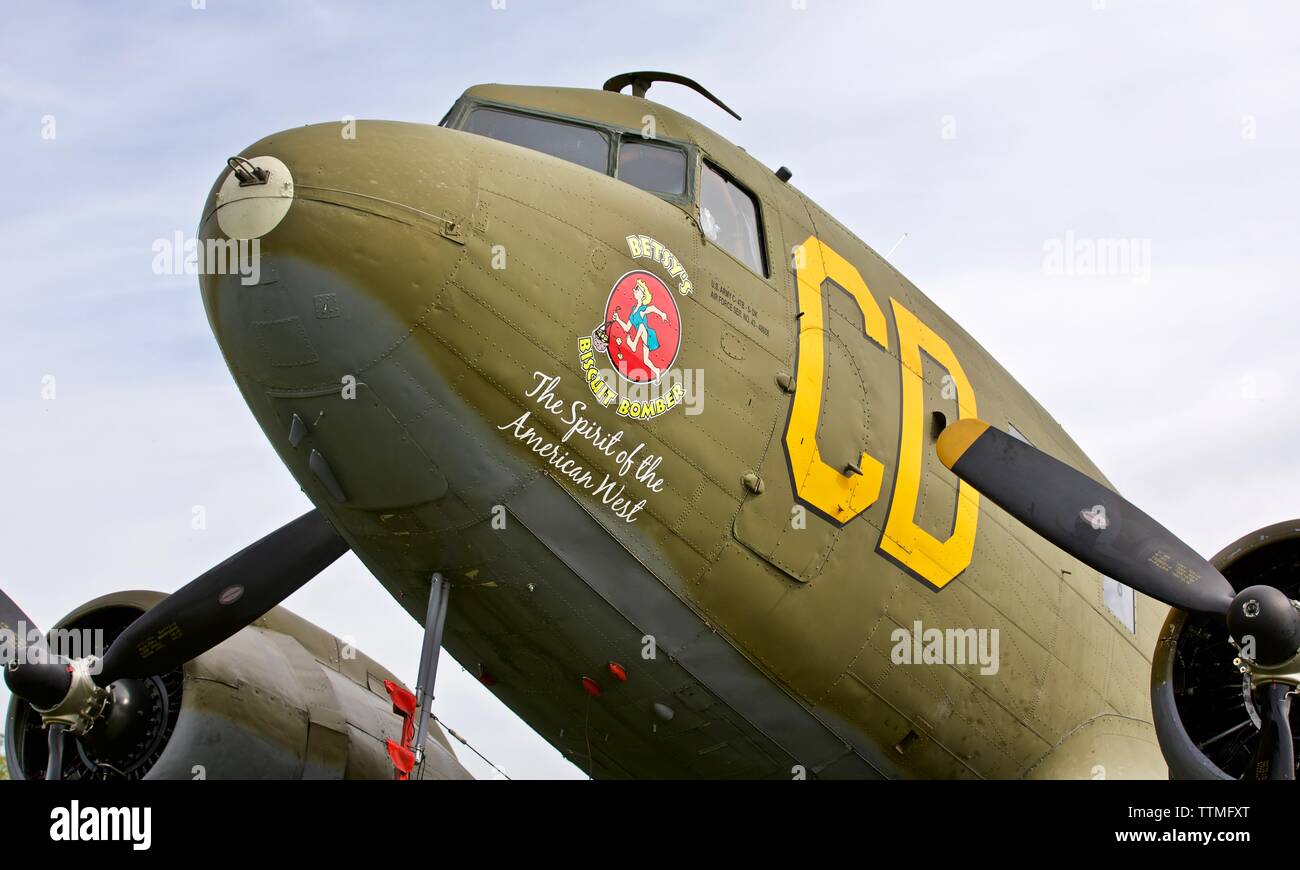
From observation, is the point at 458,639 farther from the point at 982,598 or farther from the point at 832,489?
the point at 982,598

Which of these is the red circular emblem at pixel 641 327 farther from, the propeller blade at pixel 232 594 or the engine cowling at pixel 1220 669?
the engine cowling at pixel 1220 669

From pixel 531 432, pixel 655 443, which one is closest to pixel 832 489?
pixel 655 443

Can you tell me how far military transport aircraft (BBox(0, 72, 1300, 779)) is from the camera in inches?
341

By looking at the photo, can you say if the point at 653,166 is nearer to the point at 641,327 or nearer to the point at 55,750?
the point at 641,327

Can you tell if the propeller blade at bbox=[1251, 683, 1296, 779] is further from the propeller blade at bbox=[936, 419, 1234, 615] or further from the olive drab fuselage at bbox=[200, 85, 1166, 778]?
the olive drab fuselage at bbox=[200, 85, 1166, 778]

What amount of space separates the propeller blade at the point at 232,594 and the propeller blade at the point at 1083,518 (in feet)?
16.0

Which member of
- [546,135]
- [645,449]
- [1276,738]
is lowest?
[1276,738]

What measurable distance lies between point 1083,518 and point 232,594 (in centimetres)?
645

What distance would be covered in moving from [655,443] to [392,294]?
6.21ft

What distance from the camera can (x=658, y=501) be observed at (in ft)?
30.8

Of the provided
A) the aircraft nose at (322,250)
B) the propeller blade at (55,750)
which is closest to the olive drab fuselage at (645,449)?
the aircraft nose at (322,250)

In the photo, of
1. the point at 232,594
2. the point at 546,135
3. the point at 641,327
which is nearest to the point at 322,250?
the point at 641,327

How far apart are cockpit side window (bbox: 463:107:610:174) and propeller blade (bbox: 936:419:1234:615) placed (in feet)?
10.4

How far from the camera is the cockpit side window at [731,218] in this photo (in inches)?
413
